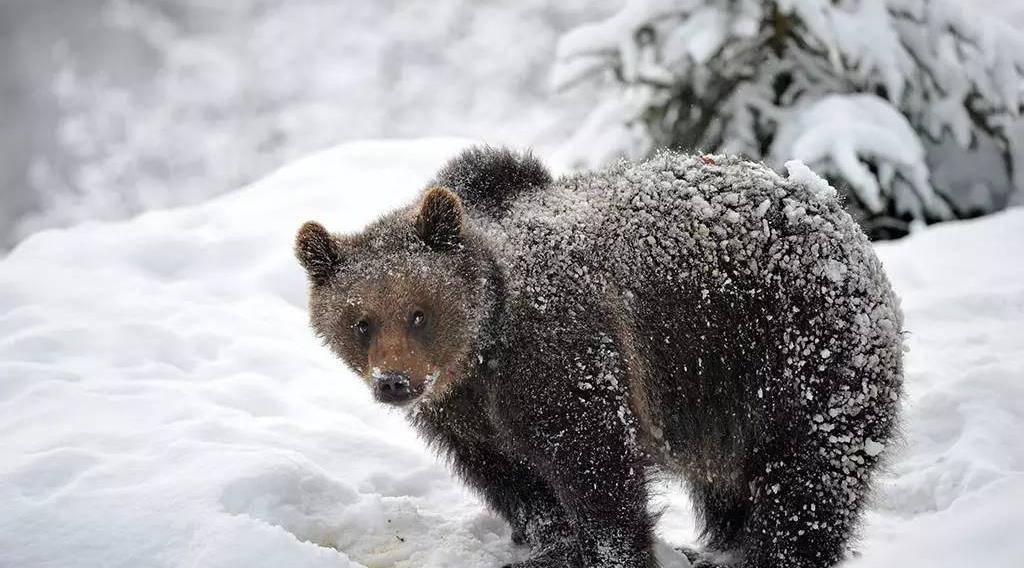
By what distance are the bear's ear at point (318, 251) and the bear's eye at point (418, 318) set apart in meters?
0.42

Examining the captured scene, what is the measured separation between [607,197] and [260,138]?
15021 mm

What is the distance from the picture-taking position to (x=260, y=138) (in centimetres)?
1781

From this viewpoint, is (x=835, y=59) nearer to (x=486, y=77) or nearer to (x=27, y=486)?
(x=27, y=486)

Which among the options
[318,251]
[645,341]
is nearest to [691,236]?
[645,341]

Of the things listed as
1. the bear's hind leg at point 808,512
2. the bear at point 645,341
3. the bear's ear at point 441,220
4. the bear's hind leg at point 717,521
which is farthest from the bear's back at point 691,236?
the bear's hind leg at point 717,521

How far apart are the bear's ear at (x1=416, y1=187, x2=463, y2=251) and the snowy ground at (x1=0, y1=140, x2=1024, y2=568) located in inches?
42.7

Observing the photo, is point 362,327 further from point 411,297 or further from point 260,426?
point 260,426

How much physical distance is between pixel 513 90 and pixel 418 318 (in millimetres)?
14198

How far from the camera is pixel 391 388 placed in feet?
11.1

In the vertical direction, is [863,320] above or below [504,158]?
below

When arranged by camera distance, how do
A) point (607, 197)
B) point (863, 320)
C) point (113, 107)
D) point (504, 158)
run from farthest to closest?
1. point (113, 107)
2. point (504, 158)
3. point (607, 197)
4. point (863, 320)

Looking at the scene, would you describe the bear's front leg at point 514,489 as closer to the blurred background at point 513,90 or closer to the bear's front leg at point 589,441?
the bear's front leg at point 589,441

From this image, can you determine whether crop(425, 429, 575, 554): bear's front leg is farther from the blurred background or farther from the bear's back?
the blurred background

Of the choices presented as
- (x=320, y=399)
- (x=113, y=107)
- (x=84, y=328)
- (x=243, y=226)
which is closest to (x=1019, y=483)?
(x=320, y=399)
